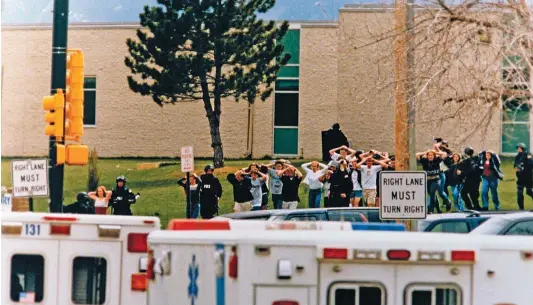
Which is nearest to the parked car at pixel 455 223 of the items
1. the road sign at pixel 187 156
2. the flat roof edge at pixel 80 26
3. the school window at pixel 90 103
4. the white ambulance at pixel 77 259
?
the white ambulance at pixel 77 259

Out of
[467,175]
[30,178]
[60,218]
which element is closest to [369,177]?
[467,175]

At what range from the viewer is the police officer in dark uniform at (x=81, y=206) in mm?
22783

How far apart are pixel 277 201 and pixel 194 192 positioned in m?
2.29

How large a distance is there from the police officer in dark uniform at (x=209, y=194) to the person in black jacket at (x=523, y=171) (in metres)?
7.29

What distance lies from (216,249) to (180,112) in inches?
836

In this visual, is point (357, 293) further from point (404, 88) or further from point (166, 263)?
point (404, 88)

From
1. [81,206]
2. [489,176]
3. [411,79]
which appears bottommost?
[81,206]

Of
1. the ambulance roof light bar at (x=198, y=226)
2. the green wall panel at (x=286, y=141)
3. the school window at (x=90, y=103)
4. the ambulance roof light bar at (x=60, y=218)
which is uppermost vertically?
the school window at (x=90, y=103)

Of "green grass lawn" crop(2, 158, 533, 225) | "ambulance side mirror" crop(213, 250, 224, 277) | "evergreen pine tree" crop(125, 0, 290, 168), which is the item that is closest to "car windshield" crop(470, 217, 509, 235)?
"ambulance side mirror" crop(213, 250, 224, 277)

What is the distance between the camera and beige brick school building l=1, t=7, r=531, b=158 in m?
27.5

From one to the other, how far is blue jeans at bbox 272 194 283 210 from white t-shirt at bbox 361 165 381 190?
6.36ft

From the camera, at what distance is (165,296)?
270 inches

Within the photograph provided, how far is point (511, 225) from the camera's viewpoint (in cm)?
1288

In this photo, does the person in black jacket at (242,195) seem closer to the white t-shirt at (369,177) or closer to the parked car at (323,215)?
the white t-shirt at (369,177)
